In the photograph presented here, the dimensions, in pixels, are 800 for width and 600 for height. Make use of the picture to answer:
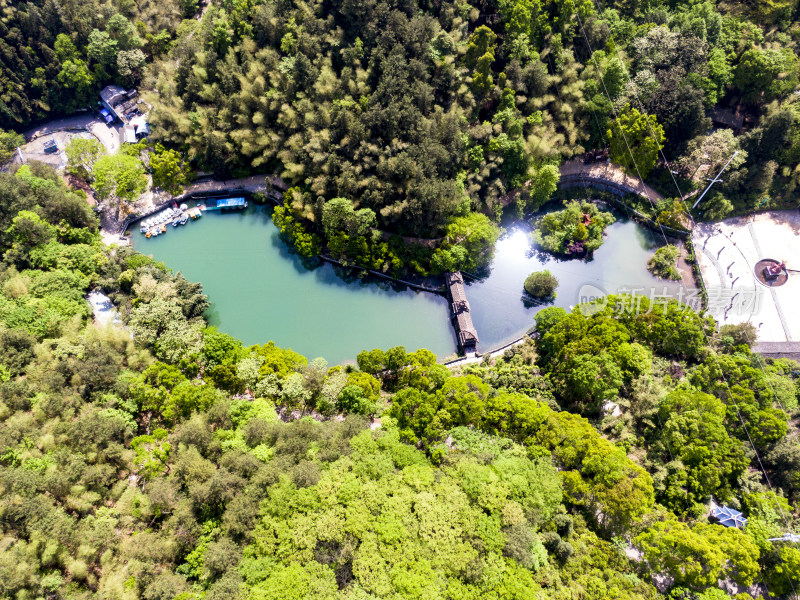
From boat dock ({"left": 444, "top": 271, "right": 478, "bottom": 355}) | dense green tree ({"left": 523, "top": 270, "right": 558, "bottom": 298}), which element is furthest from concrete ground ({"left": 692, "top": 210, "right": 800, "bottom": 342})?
boat dock ({"left": 444, "top": 271, "right": 478, "bottom": 355})

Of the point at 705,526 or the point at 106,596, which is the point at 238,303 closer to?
the point at 106,596

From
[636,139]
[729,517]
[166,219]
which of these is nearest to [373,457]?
[729,517]

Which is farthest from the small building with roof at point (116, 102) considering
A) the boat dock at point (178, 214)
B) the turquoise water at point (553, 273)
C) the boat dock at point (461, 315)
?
the turquoise water at point (553, 273)

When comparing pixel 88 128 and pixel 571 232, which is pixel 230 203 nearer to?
pixel 88 128

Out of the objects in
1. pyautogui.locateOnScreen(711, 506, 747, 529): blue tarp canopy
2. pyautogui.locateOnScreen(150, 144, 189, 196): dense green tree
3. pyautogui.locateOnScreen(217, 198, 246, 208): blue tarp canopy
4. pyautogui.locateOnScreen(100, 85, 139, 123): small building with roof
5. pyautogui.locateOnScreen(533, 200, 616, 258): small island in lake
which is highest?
pyautogui.locateOnScreen(100, 85, 139, 123): small building with roof

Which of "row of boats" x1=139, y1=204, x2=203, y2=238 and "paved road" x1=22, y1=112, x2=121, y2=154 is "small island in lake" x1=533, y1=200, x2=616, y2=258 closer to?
"row of boats" x1=139, y1=204, x2=203, y2=238

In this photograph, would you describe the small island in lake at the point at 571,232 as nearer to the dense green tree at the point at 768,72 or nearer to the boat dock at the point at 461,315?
the boat dock at the point at 461,315

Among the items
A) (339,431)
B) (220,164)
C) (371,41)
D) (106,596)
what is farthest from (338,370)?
(371,41)
